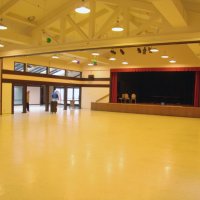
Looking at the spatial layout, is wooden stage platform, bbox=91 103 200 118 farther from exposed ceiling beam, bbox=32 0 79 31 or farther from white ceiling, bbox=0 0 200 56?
exposed ceiling beam, bbox=32 0 79 31

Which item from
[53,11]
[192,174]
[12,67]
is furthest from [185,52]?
[192,174]

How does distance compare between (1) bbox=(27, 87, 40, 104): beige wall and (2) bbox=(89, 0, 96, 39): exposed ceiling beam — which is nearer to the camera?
(2) bbox=(89, 0, 96, 39): exposed ceiling beam

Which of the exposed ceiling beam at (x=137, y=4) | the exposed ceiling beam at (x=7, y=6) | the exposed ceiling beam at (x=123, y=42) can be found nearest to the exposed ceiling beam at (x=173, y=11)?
the exposed ceiling beam at (x=123, y=42)

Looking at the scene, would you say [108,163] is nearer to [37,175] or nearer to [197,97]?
[37,175]

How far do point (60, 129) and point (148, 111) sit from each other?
7.59 m

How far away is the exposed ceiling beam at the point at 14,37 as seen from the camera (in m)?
8.23

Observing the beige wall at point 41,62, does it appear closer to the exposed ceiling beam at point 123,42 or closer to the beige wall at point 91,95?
the beige wall at point 91,95

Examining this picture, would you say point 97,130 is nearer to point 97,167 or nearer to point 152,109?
point 97,167

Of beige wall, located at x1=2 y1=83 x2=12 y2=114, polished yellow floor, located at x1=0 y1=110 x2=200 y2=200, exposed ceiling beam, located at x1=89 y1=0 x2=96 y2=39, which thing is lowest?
polished yellow floor, located at x1=0 y1=110 x2=200 y2=200

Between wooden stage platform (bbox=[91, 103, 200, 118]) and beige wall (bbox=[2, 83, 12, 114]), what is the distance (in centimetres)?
575

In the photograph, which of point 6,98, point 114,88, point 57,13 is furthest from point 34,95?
point 57,13

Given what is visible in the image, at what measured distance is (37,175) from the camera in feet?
13.2

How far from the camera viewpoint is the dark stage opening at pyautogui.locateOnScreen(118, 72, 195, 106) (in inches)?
675

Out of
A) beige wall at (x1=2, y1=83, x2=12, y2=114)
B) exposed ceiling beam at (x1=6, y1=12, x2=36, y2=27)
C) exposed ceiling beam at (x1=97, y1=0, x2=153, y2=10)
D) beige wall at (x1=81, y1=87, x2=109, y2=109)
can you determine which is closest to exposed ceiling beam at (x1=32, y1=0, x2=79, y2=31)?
exposed ceiling beam at (x1=6, y1=12, x2=36, y2=27)
